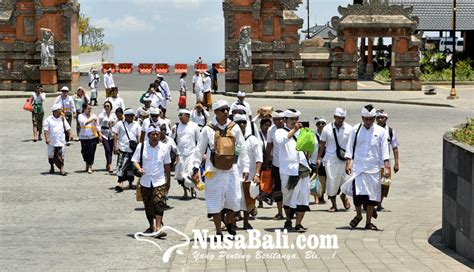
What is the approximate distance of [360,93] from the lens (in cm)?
4353

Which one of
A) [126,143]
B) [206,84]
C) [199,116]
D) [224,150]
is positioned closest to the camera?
[224,150]

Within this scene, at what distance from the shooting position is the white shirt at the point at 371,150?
13.3m

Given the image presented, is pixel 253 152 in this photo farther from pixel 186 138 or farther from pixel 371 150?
pixel 186 138

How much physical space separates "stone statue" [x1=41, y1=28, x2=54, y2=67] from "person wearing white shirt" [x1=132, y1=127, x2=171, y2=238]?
2979 centimetres

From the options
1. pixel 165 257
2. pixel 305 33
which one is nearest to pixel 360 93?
pixel 165 257

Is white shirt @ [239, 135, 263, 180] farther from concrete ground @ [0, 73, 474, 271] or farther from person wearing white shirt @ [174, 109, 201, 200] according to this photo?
person wearing white shirt @ [174, 109, 201, 200]

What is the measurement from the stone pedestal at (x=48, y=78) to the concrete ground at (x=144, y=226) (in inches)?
771

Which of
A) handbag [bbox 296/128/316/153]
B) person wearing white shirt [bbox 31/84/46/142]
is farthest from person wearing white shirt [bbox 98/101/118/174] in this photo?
handbag [bbox 296/128/316/153]

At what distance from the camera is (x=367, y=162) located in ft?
43.6

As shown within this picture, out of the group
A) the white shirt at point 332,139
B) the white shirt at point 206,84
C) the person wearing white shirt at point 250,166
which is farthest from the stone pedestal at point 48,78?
the person wearing white shirt at point 250,166

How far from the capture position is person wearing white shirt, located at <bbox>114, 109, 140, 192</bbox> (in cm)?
1727

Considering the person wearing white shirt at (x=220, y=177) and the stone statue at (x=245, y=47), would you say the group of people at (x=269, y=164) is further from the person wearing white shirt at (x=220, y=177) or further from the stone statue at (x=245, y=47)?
the stone statue at (x=245, y=47)

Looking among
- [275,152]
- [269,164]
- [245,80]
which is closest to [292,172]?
[275,152]

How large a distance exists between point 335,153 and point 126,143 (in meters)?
4.52
